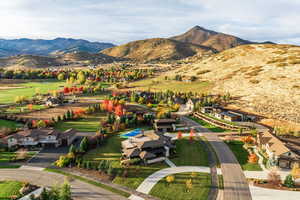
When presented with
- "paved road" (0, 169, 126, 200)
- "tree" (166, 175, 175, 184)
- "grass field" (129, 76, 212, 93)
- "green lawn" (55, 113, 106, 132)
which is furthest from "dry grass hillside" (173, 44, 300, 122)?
"paved road" (0, 169, 126, 200)

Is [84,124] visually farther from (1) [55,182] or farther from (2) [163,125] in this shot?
(1) [55,182]

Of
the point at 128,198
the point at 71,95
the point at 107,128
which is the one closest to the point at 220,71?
the point at 71,95

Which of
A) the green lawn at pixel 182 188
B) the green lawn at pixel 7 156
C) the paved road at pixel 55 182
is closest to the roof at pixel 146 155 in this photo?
the green lawn at pixel 182 188

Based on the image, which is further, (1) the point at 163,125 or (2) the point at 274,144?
(1) the point at 163,125

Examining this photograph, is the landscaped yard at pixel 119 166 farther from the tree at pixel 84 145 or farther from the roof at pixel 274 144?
the roof at pixel 274 144

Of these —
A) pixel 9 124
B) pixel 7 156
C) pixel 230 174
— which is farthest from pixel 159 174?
pixel 9 124

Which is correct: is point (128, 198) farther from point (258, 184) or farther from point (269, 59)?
point (269, 59)

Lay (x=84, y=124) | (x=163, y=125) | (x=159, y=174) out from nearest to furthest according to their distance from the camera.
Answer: (x=159, y=174), (x=163, y=125), (x=84, y=124)
